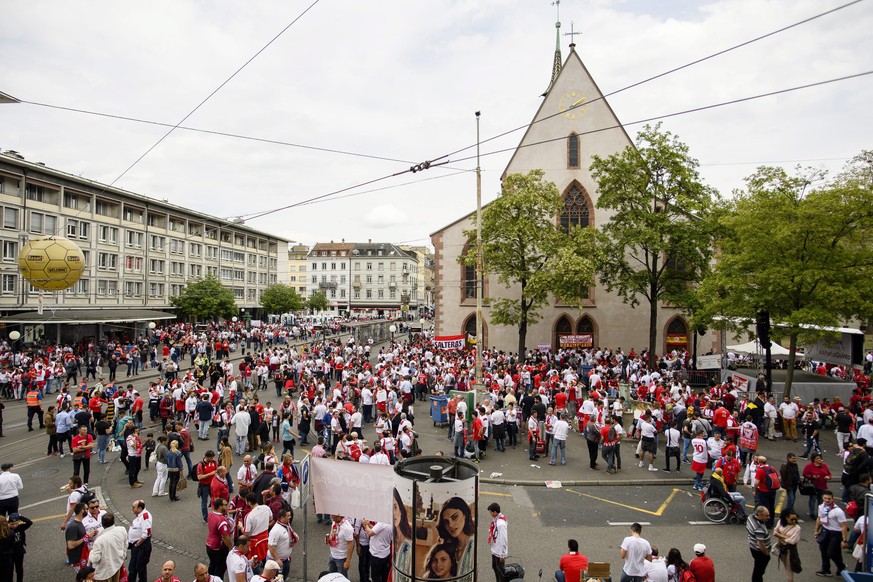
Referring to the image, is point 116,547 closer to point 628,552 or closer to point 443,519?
point 443,519

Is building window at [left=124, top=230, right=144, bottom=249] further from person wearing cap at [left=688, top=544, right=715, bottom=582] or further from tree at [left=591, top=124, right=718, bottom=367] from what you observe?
person wearing cap at [left=688, top=544, right=715, bottom=582]

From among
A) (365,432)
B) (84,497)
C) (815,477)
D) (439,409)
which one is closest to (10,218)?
(365,432)

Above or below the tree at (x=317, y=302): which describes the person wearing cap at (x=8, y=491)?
below

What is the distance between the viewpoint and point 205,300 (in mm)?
51969

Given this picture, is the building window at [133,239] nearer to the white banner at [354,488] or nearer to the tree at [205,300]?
the tree at [205,300]

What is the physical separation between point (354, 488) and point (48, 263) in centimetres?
1239

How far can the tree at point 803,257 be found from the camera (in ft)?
60.8

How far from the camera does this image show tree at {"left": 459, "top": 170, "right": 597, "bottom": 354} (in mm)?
28969

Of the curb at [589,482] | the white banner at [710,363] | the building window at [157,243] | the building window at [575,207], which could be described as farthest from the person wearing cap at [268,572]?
the building window at [157,243]

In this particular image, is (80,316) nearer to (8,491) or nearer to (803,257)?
(8,491)

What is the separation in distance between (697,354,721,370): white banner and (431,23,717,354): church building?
10.0 metres

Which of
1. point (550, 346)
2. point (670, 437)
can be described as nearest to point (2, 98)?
point (670, 437)

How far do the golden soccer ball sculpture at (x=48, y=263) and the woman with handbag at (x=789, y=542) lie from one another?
59.2 ft

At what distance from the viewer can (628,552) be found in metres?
7.94
